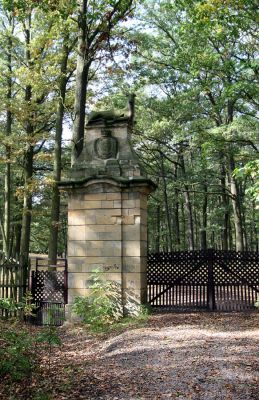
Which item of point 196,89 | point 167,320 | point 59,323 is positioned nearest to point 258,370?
point 167,320

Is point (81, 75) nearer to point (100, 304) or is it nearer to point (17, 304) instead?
point (100, 304)

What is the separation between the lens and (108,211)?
10.0 metres

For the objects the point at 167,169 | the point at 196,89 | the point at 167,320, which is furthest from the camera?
the point at 167,169

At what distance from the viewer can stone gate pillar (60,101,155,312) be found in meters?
9.85

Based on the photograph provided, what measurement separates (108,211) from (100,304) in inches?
84.6

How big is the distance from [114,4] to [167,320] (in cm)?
882

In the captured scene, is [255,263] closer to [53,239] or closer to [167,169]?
[53,239]

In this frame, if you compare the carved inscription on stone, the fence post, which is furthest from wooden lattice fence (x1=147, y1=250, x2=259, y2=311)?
the carved inscription on stone

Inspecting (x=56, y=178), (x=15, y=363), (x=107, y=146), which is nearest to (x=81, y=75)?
(x=107, y=146)

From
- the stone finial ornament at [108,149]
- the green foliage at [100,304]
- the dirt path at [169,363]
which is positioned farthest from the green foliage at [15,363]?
the stone finial ornament at [108,149]

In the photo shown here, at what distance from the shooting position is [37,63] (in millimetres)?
15562

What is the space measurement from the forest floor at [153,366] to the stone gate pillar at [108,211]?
1702 mm

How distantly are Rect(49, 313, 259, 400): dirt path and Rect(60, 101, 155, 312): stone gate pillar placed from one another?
1.63m

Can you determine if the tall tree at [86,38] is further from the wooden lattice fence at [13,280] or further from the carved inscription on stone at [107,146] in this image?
the wooden lattice fence at [13,280]
